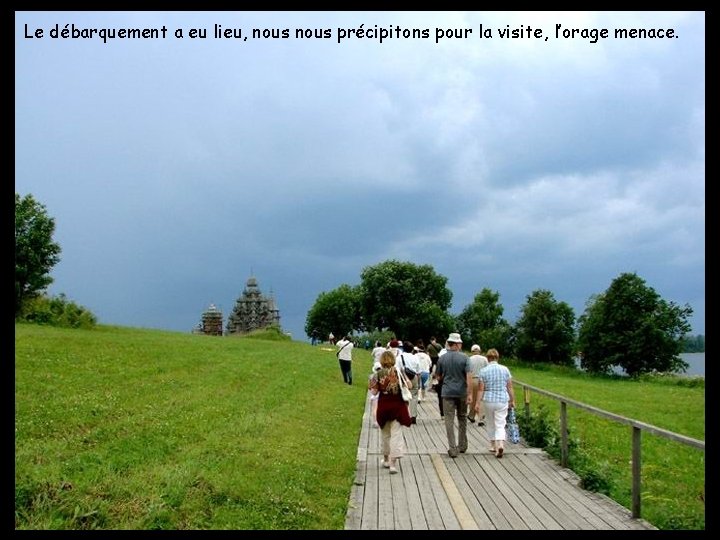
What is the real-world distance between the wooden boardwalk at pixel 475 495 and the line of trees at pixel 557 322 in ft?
179

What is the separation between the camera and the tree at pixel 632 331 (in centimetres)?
6194

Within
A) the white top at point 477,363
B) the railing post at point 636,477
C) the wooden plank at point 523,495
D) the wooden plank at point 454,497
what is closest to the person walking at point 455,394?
the wooden plank at point 454,497

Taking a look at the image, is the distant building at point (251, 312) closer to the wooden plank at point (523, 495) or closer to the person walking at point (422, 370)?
the person walking at point (422, 370)

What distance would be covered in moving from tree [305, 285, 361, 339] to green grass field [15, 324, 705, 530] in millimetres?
62480

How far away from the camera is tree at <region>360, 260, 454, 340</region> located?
77.4 m

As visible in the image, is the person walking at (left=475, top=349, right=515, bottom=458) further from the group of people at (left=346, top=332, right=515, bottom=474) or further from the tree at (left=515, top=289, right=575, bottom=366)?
the tree at (left=515, top=289, right=575, bottom=366)

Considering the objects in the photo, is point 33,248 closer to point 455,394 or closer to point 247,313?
point 455,394

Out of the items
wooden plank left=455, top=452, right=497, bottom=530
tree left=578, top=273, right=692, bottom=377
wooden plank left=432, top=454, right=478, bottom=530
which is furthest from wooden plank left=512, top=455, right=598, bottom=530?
tree left=578, top=273, right=692, bottom=377

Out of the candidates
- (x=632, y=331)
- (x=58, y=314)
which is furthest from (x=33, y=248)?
(x=632, y=331)

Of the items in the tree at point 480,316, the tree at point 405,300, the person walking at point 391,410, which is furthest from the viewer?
the tree at point 480,316

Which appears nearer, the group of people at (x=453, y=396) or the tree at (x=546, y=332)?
the group of people at (x=453, y=396)

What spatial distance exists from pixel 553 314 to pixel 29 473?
62.9 m

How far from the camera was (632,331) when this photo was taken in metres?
62.8
